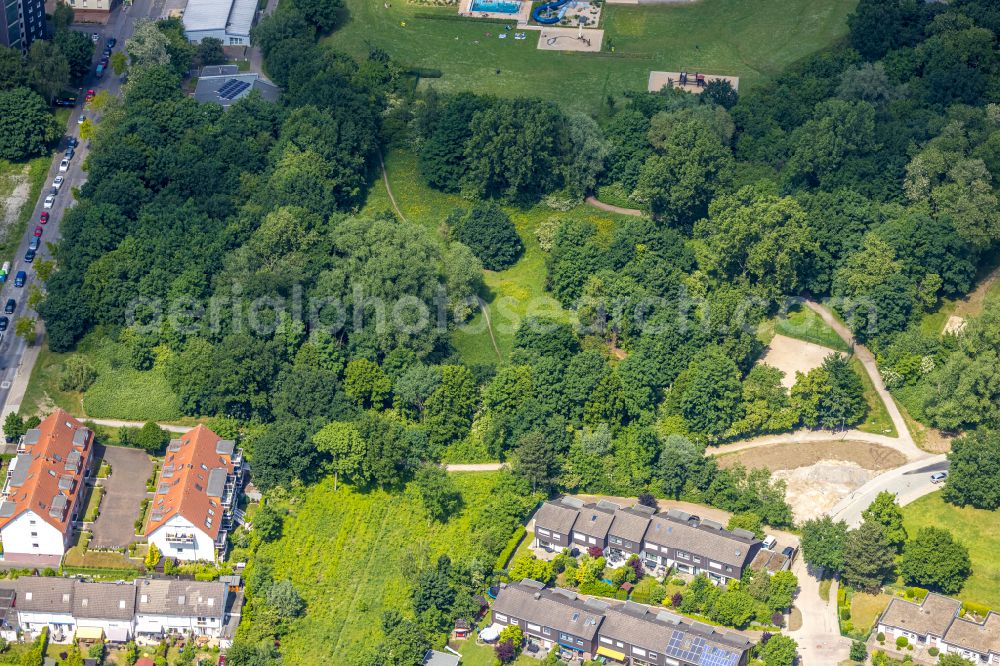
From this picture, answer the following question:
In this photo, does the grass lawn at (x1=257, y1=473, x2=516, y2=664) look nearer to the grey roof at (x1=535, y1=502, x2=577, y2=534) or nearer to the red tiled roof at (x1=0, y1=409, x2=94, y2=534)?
the grey roof at (x1=535, y1=502, x2=577, y2=534)

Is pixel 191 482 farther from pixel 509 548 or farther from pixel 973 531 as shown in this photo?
pixel 973 531

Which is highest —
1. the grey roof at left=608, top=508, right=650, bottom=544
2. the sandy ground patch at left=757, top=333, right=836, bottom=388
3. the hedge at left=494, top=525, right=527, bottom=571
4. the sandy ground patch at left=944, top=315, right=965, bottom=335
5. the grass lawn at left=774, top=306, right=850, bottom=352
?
the sandy ground patch at left=944, top=315, right=965, bottom=335

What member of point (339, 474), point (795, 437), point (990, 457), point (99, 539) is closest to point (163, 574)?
point (99, 539)

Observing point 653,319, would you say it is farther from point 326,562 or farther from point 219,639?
point 219,639

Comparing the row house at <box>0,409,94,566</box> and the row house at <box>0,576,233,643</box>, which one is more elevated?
the row house at <box>0,409,94,566</box>

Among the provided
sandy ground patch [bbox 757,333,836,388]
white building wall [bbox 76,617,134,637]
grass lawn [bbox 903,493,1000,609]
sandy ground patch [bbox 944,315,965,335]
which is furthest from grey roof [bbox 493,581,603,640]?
sandy ground patch [bbox 944,315,965,335]

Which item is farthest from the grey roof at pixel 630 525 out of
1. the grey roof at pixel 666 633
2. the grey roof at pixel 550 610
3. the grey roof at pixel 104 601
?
the grey roof at pixel 104 601

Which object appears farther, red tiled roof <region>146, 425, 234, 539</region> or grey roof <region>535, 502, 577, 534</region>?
grey roof <region>535, 502, 577, 534</region>
